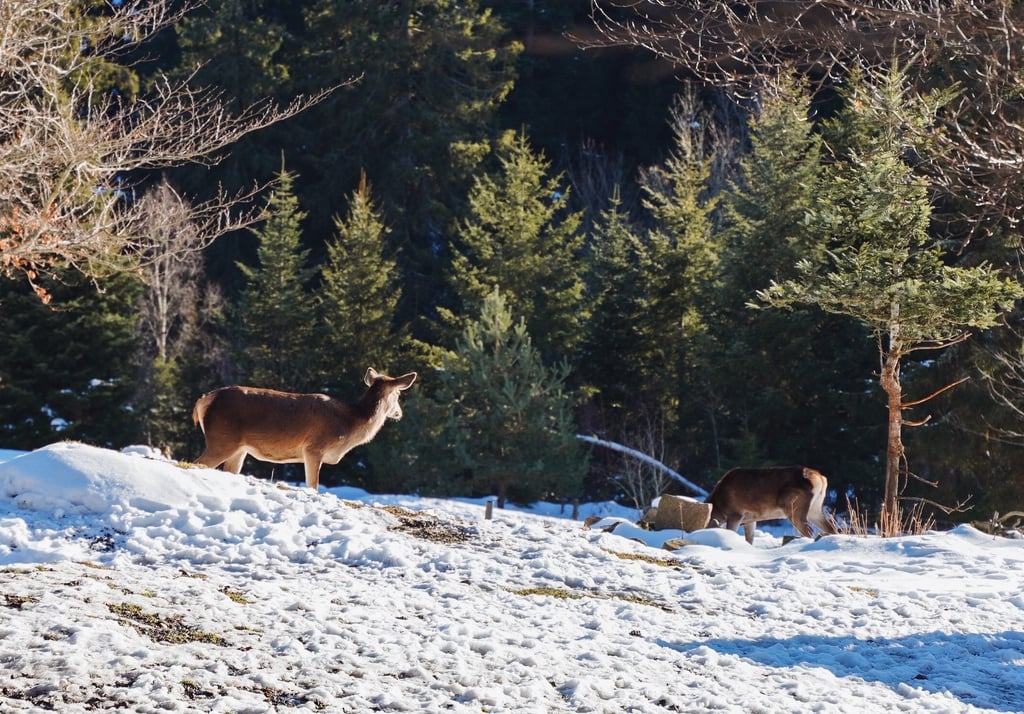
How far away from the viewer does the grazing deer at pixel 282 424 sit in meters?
11.4

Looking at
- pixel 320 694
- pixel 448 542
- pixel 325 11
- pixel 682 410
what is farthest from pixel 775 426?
pixel 325 11

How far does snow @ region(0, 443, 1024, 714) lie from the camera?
5863 millimetres

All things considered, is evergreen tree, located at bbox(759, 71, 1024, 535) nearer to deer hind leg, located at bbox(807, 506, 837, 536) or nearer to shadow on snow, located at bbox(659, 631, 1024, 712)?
deer hind leg, located at bbox(807, 506, 837, 536)

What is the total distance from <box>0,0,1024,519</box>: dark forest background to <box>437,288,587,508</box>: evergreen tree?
7 cm

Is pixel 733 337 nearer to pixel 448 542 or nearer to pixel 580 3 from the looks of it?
pixel 448 542

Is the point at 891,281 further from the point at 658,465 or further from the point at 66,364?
the point at 66,364

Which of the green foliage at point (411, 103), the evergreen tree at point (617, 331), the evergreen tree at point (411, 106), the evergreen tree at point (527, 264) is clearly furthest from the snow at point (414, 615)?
the green foliage at point (411, 103)

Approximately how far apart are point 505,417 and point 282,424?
648 inches

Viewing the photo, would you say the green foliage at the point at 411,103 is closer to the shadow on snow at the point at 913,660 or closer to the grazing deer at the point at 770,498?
the grazing deer at the point at 770,498

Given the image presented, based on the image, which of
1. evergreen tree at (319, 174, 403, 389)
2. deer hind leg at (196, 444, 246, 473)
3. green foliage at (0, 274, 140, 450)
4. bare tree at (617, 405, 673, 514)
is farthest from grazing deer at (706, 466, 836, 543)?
green foliage at (0, 274, 140, 450)

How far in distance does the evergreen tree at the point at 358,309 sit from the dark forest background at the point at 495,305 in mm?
88

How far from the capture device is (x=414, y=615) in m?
7.30

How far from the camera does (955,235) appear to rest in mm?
22750

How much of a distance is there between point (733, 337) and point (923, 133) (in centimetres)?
2092
